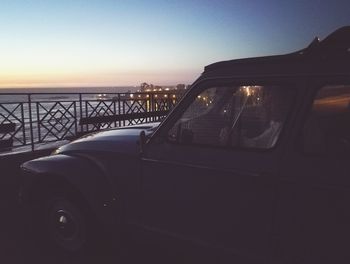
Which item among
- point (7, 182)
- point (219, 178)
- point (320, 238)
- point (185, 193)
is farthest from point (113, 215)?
point (7, 182)

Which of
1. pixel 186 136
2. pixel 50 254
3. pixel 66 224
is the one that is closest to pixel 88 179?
pixel 66 224

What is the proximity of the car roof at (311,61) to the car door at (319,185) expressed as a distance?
0.40ft

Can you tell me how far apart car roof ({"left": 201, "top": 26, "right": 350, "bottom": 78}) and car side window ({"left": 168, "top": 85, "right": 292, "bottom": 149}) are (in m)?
0.12

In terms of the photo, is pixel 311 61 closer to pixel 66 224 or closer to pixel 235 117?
pixel 235 117

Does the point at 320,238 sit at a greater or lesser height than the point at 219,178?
lesser

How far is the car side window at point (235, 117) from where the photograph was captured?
3121mm

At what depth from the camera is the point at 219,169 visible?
329 cm

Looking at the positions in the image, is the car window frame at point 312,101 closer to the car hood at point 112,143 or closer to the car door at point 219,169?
the car door at point 219,169

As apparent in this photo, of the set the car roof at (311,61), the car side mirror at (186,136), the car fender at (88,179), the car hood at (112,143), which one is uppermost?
the car roof at (311,61)

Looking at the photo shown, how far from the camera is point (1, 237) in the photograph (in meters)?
5.30

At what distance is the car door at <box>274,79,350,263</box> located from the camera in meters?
2.81

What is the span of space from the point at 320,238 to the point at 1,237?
12.7 ft

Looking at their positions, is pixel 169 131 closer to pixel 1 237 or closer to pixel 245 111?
pixel 245 111

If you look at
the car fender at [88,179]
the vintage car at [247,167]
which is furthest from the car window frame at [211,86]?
the car fender at [88,179]
